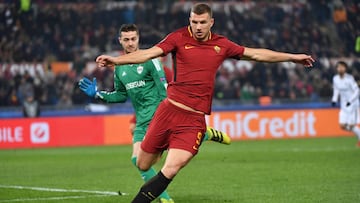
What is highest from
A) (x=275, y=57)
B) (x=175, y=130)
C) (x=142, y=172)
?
(x=275, y=57)

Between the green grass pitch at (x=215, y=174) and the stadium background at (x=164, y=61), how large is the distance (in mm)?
2653

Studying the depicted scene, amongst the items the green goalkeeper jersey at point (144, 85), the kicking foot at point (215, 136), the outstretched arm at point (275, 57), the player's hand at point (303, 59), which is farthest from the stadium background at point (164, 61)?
the player's hand at point (303, 59)

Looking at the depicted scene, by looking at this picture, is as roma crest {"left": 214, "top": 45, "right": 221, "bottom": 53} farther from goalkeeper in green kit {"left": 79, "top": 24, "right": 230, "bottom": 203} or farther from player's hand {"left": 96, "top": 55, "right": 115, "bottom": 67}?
goalkeeper in green kit {"left": 79, "top": 24, "right": 230, "bottom": 203}

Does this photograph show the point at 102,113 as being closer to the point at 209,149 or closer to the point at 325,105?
the point at 209,149

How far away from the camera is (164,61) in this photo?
1142 inches

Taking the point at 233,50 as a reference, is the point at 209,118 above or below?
below

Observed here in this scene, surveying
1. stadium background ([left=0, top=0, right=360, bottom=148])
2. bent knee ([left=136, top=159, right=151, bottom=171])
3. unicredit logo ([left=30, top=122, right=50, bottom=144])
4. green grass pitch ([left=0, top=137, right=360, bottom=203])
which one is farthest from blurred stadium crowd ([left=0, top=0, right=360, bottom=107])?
bent knee ([left=136, top=159, right=151, bottom=171])

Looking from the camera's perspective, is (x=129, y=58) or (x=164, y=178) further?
(x=164, y=178)

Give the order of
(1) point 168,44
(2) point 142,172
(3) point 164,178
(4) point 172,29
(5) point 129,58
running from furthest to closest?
1. (4) point 172,29
2. (2) point 142,172
3. (1) point 168,44
4. (3) point 164,178
5. (5) point 129,58

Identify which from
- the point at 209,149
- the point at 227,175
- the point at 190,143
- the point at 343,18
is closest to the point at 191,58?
the point at 190,143

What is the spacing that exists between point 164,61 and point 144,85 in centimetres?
1819

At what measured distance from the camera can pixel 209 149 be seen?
23250 millimetres

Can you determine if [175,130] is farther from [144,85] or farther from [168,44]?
[144,85]

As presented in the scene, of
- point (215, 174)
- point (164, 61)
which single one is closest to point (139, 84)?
point (215, 174)
